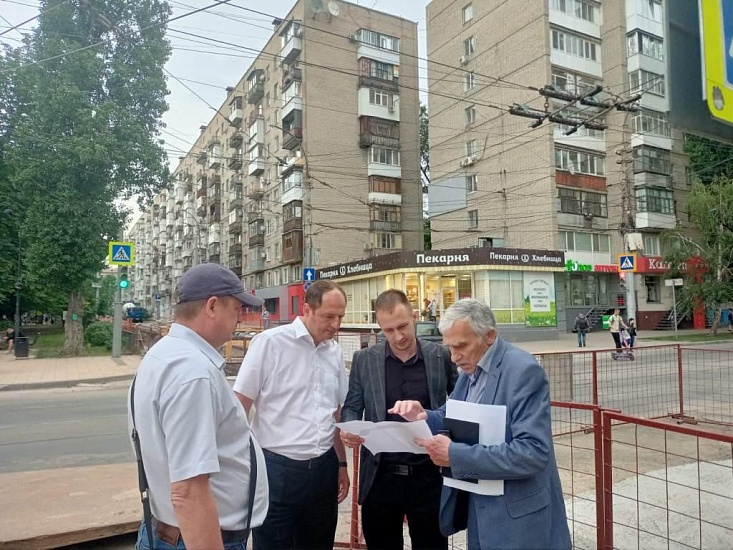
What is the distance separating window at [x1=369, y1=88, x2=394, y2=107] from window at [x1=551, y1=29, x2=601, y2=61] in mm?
13305

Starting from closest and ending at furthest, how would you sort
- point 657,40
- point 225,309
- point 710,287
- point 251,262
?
1. point 225,309
2. point 710,287
3. point 657,40
4. point 251,262

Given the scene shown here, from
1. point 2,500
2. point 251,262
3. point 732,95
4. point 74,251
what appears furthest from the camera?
point 251,262

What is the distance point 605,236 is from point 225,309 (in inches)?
1391

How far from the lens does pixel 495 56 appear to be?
34.6m

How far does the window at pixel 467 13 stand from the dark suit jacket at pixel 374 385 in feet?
128

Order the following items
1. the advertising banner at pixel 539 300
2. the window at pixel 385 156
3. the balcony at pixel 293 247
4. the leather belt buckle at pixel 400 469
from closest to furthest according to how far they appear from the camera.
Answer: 1. the leather belt buckle at pixel 400 469
2. the advertising banner at pixel 539 300
3. the balcony at pixel 293 247
4. the window at pixel 385 156

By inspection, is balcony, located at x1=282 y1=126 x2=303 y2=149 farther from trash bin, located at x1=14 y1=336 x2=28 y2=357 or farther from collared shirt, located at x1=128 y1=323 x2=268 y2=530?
collared shirt, located at x1=128 y1=323 x2=268 y2=530

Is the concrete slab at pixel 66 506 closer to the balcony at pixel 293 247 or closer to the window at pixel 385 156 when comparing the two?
the balcony at pixel 293 247

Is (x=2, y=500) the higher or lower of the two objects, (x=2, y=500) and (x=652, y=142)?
the lower

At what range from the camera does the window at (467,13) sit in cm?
3688

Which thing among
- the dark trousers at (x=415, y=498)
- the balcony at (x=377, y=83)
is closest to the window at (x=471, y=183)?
the balcony at (x=377, y=83)

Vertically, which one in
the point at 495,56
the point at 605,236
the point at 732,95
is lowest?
the point at 732,95

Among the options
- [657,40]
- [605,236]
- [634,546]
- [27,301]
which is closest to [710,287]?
[605,236]

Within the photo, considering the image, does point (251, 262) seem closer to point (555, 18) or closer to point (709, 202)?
point (555, 18)
